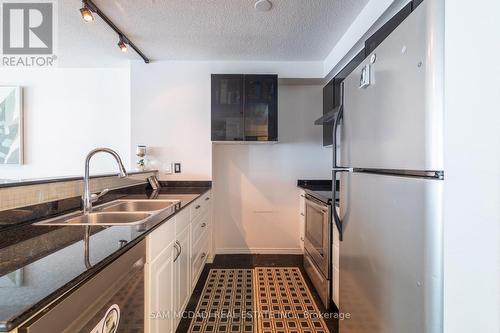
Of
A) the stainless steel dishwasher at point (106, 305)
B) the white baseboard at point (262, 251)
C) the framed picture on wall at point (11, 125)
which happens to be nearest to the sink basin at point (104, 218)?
the stainless steel dishwasher at point (106, 305)

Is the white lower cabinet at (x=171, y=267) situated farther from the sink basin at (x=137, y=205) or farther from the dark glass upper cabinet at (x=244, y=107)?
the dark glass upper cabinet at (x=244, y=107)

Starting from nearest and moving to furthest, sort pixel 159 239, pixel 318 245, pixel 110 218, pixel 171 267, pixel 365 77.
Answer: pixel 365 77
pixel 159 239
pixel 171 267
pixel 110 218
pixel 318 245

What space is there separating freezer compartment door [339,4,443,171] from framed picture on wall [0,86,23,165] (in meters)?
3.90

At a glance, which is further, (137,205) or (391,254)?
(137,205)

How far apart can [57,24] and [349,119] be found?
2603 millimetres

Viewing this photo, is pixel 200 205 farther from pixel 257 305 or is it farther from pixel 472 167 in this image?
pixel 472 167

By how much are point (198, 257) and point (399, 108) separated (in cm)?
200

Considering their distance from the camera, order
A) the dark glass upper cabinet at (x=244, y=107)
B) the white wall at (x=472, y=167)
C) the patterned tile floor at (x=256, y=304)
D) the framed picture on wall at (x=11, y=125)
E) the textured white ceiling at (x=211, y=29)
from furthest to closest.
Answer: the framed picture on wall at (x=11, y=125)
the dark glass upper cabinet at (x=244, y=107)
the textured white ceiling at (x=211, y=29)
the patterned tile floor at (x=256, y=304)
the white wall at (x=472, y=167)

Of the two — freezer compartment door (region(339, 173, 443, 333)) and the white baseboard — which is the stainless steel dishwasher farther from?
the white baseboard

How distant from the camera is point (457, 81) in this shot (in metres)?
0.56

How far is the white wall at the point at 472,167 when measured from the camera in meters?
0.46

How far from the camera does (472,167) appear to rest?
1.67 feet

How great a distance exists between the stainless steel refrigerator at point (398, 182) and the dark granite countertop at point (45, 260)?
40.1 inches

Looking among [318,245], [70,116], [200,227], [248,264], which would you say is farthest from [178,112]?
[318,245]
